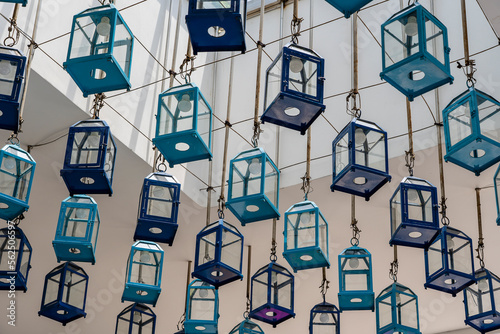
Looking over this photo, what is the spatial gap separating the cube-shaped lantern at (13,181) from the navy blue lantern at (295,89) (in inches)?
96.9

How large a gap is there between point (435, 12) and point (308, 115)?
4.61 metres

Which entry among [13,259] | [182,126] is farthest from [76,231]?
[182,126]

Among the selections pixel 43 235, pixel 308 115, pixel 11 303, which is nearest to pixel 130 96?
pixel 43 235

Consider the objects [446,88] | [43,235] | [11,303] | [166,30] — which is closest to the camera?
[446,88]

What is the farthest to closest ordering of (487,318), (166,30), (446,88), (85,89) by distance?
(166,30)
(446,88)
(487,318)
(85,89)

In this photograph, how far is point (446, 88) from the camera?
1119 cm

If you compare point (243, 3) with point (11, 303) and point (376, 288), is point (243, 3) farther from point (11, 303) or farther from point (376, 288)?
point (11, 303)

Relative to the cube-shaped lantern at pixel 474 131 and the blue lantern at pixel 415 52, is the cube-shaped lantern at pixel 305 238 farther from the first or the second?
the blue lantern at pixel 415 52

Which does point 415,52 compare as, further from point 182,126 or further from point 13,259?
point 13,259

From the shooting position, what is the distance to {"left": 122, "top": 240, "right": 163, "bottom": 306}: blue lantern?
31.2 feet

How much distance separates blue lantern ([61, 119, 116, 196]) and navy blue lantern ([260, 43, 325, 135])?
1.69 meters

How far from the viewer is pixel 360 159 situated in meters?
8.08

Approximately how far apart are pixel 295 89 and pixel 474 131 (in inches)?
69.2

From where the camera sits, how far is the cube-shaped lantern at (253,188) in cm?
827
